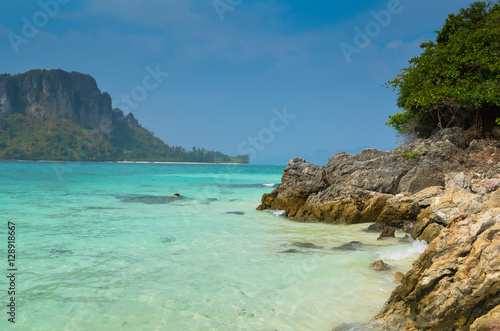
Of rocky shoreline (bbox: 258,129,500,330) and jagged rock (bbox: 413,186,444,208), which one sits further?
jagged rock (bbox: 413,186,444,208)

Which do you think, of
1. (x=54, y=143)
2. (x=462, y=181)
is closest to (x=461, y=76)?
(x=462, y=181)

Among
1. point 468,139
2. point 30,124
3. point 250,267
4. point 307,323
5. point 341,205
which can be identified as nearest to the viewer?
point 307,323

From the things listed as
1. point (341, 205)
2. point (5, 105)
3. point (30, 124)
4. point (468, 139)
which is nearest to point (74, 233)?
point (341, 205)

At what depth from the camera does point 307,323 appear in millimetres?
5137

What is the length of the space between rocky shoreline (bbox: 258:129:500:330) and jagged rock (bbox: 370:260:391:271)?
1878mm

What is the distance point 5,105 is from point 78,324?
22576cm

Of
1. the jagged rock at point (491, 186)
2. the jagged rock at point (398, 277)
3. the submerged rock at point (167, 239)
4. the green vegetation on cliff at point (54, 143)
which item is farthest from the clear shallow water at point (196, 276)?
the green vegetation on cliff at point (54, 143)

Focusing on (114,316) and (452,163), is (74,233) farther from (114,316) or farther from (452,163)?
(452,163)

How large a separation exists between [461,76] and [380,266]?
49.8ft

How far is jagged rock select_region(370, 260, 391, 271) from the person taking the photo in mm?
7301

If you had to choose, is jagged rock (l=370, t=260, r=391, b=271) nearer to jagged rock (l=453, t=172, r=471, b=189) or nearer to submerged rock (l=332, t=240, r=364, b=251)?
submerged rock (l=332, t=240, r=364, b=251)

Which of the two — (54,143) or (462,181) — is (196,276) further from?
(54,143)

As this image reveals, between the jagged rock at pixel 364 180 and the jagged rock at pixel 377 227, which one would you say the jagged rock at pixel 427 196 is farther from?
the jagged rock at pixel 377 227

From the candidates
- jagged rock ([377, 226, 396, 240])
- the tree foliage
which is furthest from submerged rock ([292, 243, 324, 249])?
the tree foliage
